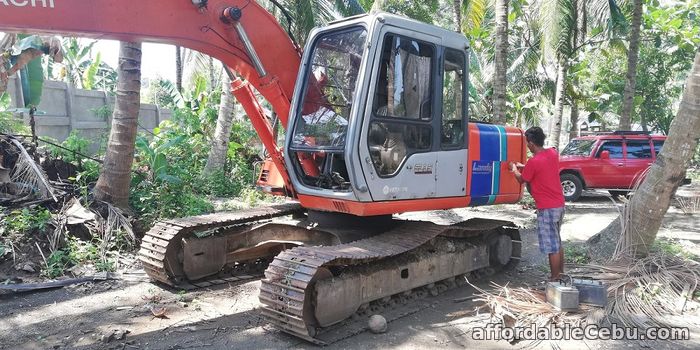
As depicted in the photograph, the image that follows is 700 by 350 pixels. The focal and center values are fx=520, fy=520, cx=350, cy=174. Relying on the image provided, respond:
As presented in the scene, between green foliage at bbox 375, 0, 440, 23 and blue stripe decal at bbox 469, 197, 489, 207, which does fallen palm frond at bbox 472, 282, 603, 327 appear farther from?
green foliage at bbox 375, 0, 440, 23

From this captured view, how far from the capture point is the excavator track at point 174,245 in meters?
5.27

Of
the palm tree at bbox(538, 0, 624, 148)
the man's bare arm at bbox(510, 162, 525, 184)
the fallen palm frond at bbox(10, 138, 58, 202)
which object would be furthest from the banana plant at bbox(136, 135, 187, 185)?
the palm tree at bbox(538, 0, 624, 148)

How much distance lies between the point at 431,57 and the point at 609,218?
24.7 ft

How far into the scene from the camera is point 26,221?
607 cm

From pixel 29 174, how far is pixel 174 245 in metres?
3.10

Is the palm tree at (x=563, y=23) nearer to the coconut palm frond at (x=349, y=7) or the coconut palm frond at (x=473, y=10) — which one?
the coconut palm frond at (x=473, y=10)

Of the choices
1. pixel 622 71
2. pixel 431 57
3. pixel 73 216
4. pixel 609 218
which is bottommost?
pixel 609 218

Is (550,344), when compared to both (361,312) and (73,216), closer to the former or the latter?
(361,312)


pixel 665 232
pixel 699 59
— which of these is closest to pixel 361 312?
pixel 699 59

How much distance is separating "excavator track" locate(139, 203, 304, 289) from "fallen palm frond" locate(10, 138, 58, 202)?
2431 millimetres

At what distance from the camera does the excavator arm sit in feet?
11.9

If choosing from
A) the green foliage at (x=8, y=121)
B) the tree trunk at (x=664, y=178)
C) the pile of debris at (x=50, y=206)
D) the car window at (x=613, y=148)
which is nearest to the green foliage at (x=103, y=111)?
the green foliage at (x=8, y=121)

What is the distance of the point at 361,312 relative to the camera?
186 inches

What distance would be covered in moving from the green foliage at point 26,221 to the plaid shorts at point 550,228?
18.7 feet
